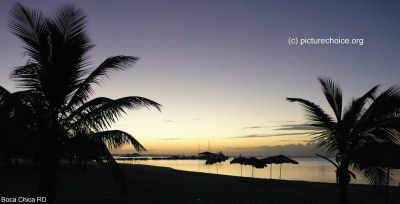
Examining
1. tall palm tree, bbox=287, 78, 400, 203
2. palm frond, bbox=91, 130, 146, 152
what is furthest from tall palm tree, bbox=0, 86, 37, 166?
tall palm tree, bbox=287, 78, 400, 203

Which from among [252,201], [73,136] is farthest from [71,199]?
[252,201]

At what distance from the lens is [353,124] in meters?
8.66

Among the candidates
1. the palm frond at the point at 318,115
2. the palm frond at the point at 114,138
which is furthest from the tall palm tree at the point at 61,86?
the palm frond at the point at 318,115

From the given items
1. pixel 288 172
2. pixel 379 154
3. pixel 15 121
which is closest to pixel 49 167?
pixel 15 121

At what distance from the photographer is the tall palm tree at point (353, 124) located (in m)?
7.40

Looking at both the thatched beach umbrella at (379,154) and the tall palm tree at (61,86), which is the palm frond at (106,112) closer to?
the tall palm tree at (61,86)

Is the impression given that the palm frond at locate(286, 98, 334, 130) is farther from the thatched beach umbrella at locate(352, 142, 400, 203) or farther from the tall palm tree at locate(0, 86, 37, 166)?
the tall palm tree at locate(0, 86, 37, 166)

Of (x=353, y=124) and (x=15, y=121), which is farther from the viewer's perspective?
(x=353, y=124)

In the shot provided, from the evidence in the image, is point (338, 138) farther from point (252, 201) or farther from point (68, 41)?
point (68, 41)

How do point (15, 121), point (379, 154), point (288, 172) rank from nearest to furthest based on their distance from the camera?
point (379, 154) < point (15, 121) < point (288, 172)

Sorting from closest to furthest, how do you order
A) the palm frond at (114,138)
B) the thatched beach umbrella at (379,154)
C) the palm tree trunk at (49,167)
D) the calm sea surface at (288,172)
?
the thatched beach umbrella at (379,154), the palm tree trunk at (49,167), the palm frond at (114,138), the calm sea surface at (288,172)

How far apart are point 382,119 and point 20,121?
9.79m

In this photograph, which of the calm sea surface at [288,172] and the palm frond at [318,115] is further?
the calm sea surface at [288,172]

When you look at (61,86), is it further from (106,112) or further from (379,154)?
(379,154)
